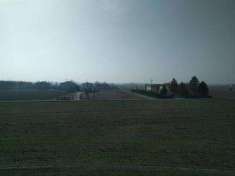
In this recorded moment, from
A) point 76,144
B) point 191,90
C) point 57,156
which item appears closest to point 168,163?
point 57,156

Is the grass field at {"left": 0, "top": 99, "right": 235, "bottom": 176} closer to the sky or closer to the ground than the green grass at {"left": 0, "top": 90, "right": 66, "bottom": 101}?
closer to the ground

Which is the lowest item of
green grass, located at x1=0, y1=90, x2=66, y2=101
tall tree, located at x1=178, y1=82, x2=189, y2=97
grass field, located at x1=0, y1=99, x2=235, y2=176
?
grass field, located at x1=0, y1=99, x2=235, y2=176

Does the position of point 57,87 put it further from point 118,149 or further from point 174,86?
point 118,149

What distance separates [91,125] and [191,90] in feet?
146

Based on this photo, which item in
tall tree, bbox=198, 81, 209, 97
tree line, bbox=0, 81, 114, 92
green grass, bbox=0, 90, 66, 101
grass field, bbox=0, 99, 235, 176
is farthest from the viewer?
tree line, bbox=0, 81, 114, 92

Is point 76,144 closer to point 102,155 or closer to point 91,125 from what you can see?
point 102,155

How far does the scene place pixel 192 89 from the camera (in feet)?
197

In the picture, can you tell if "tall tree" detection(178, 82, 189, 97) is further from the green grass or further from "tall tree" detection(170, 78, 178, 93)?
the green grass

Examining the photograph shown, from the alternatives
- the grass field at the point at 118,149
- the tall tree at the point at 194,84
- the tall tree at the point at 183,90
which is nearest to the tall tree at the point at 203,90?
the tall tree at the point at 194,84

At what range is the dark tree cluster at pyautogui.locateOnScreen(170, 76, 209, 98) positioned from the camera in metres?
54.2

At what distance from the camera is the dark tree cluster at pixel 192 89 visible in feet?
178

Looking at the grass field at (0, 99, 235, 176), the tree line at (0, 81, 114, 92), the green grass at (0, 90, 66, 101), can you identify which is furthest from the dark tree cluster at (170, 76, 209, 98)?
the grass field at (0, 99, 235, 176)

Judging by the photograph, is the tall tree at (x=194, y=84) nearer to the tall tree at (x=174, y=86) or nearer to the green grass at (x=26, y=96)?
the tall tree at (x=174, y=86)

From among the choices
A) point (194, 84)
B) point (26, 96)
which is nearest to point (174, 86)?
point (194, 84)
